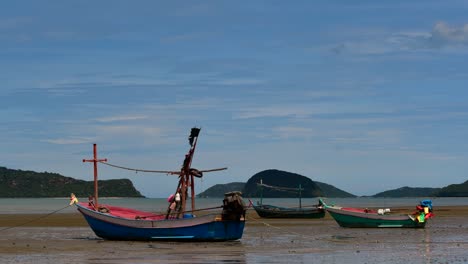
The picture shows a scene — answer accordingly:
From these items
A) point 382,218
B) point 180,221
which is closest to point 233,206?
point 180,221

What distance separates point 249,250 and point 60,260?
25.3 feet

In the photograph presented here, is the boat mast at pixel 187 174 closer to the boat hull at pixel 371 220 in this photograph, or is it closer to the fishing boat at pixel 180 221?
the fishing boat at pixel 180 221

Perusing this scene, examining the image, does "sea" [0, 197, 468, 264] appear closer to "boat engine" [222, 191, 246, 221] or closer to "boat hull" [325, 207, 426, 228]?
"boat engine" [222, 191, 246, 221]

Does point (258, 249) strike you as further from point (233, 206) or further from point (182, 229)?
point (182, 229)

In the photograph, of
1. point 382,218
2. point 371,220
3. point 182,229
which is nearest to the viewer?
point 182,229

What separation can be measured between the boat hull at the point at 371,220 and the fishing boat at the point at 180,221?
15.1 m

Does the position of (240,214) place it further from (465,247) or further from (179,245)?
(465,247)

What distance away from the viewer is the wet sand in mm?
30109

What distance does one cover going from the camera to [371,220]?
5138 cm

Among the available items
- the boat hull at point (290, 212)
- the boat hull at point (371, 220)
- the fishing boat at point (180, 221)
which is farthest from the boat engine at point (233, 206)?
the boat hull at point (290, 212)

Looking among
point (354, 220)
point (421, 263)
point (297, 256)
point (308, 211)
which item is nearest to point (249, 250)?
point (297, 256)

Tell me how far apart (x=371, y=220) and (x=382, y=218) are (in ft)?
2.31

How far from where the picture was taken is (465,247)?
35.2 metres

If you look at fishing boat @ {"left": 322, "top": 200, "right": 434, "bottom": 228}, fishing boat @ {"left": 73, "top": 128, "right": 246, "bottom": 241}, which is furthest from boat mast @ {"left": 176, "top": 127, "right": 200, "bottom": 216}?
fishing boat @ {"left": 322, "top": 200, "right": 434, "bottom": 228}
